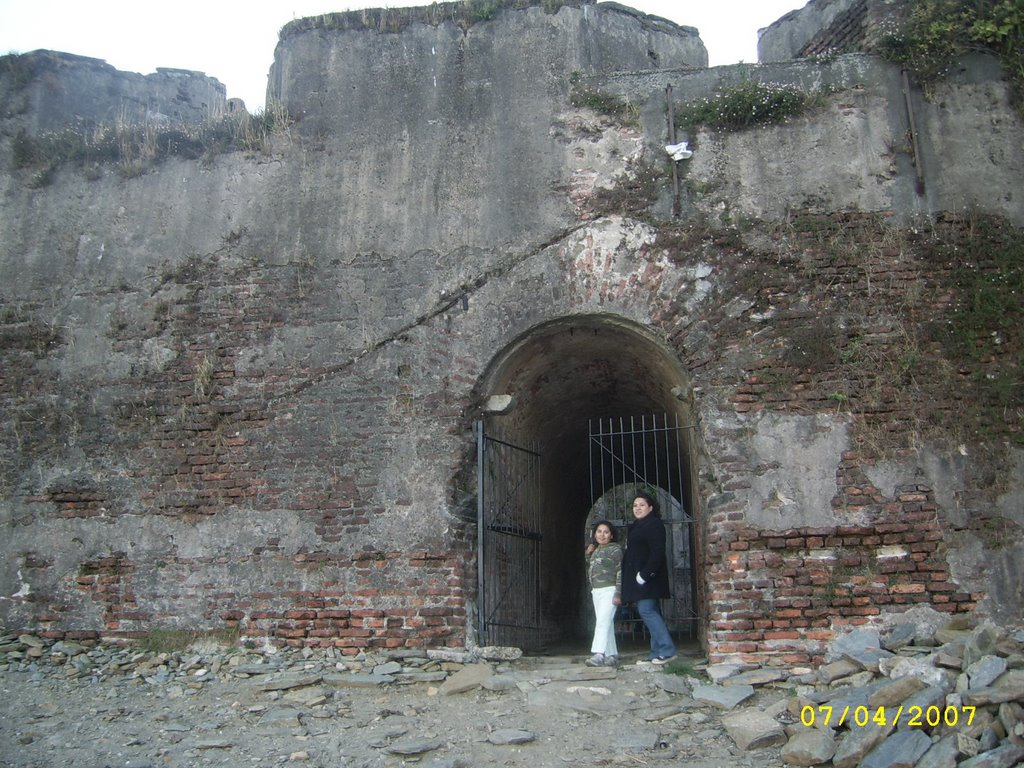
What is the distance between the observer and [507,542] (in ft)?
28.8

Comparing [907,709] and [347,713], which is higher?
[907,709]

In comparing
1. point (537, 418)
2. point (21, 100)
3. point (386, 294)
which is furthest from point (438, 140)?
point (21, 100)

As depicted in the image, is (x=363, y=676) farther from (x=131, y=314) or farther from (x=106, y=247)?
(x=106, y=247)

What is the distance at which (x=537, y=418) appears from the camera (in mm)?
9570

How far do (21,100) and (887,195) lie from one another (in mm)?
8734

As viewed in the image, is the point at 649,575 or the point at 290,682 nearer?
the point at 290,682

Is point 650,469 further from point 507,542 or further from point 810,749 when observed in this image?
point 810,749

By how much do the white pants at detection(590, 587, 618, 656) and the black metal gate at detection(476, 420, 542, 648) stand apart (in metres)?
0.88

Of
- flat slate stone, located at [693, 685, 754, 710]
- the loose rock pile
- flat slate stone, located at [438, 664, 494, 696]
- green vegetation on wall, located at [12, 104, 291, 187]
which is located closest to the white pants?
flat slate stone, located at [438, 664, 494, 696]

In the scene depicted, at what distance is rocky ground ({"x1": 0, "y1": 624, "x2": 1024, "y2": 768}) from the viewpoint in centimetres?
505

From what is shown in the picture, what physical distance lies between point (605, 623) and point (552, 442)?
10.4 feet

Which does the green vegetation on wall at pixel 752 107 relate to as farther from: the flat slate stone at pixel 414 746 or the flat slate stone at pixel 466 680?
the flat slate stone at pixel 414 746
